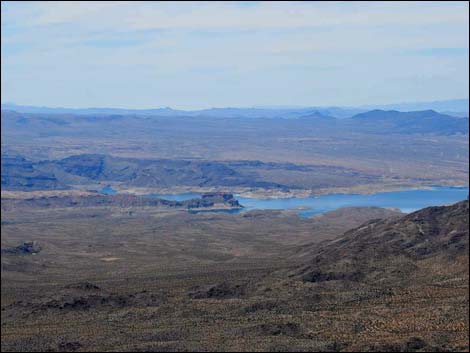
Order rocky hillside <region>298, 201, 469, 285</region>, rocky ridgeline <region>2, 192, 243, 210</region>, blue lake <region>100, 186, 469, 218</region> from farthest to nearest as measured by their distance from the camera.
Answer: blue lake <region>100, 186, 469, 218</region> → rocky ridgeline <region>2, 192, 243, 210</region> → rocky hillside <region>298, 201, 469, 285</region>

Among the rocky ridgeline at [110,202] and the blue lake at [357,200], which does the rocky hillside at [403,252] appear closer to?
the blue lake at [357,200]

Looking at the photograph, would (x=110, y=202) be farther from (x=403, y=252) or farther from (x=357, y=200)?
(x=403, y=252)

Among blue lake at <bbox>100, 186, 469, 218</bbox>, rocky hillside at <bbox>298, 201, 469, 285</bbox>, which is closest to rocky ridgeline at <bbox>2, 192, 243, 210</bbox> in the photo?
blue lake at <bbox>100, 186, 469, 218</bbox>

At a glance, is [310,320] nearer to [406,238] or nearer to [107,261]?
[406,238]

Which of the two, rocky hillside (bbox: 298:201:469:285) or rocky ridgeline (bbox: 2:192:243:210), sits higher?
rocky hillside (bbox: 298:201:469:285)

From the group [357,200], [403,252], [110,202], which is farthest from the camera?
[357,200]

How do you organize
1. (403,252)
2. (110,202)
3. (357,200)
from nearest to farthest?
(403,252)
(110,202)
(357,200)

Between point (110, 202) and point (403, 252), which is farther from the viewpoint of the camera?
point (110, 202)

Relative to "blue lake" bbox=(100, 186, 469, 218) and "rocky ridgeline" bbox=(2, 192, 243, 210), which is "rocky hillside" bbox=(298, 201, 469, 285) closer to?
"blue lake" bbox=(100, 186, 469, 218)

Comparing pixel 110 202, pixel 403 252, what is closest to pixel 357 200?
pixel 110 202

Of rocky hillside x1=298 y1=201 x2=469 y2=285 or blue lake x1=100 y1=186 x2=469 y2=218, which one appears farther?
blue lake x1=100 y1=186 x2=469 y2=218
